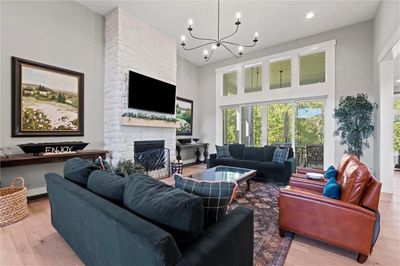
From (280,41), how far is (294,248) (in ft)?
17.6

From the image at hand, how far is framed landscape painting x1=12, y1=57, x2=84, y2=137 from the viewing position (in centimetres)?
320

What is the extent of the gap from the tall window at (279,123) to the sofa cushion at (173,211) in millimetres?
5216

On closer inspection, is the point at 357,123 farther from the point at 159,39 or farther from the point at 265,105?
the point at 159,39

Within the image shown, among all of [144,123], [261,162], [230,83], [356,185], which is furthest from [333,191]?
[230,83]

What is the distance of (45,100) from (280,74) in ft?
19.8

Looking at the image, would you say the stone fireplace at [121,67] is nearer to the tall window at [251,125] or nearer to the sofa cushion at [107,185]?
the sofa cushion at [107,185]

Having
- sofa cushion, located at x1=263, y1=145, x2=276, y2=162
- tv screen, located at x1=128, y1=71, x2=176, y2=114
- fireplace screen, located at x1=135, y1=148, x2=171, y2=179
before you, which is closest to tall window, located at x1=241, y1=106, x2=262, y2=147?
sofa cushion, located at x1=263, y1=145, x2=276, y2=162

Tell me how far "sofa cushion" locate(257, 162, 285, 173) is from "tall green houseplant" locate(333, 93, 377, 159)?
1.63 metres

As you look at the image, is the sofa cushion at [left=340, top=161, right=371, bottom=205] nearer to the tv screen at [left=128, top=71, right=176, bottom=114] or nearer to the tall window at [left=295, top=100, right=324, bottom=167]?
the tall window at [left=295, top=100, right=324, bottom=167]

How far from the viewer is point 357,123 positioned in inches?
168

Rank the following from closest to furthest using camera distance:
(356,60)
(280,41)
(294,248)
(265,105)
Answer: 1. (294,248)
2. (356,60)
3. (280,41)
4. (265,105)

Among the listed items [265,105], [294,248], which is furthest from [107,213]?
[265,105]

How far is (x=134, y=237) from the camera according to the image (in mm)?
959

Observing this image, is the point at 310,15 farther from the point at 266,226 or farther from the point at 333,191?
the point at 266,226
